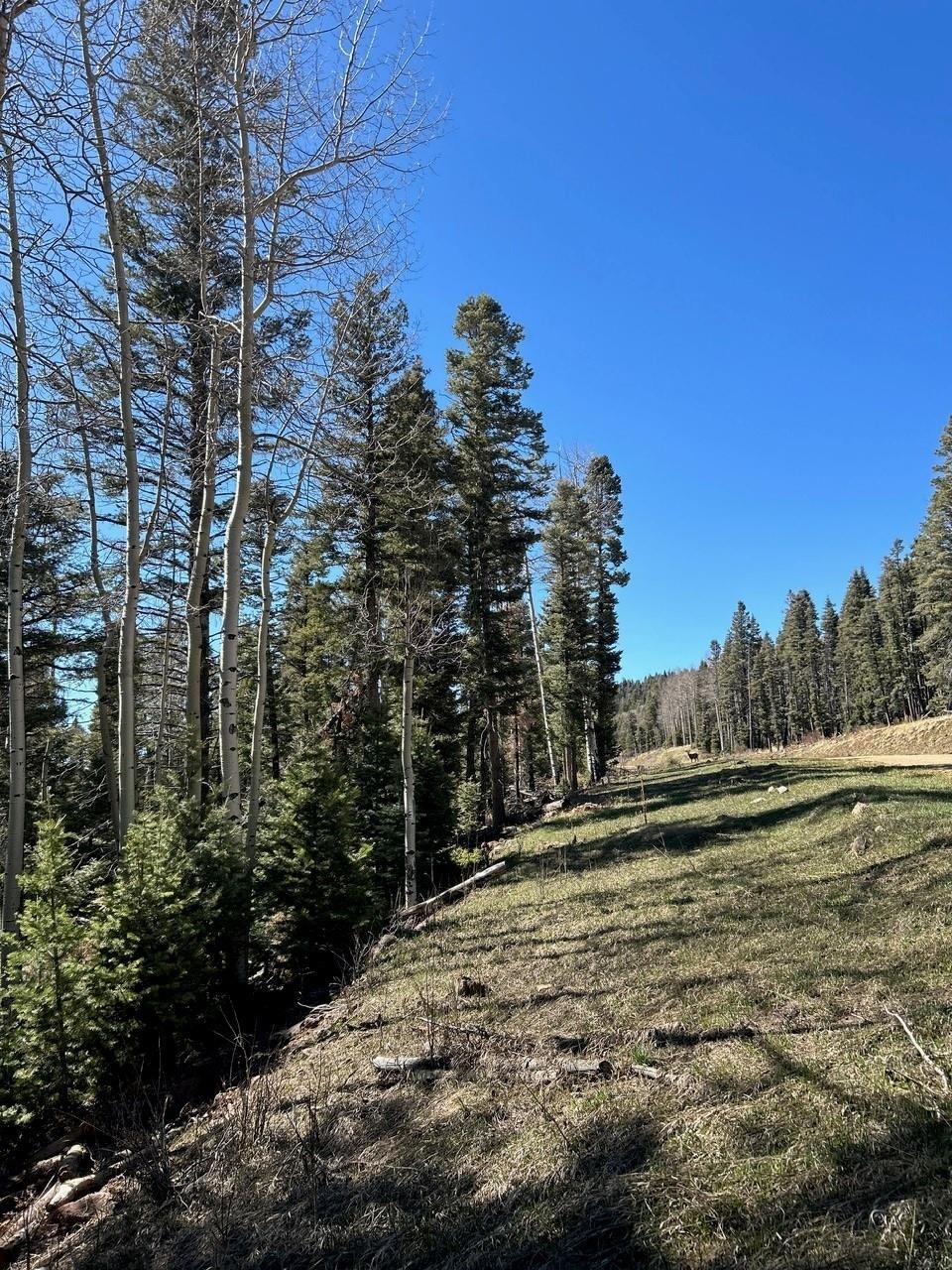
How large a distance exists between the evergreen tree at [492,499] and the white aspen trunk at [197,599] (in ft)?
28.0

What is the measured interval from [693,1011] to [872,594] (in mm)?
74719

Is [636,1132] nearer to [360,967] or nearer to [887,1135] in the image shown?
[887,1135]

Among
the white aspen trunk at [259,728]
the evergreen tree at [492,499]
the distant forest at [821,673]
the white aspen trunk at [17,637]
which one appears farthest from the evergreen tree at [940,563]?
the white aspen trunk at [17,637]

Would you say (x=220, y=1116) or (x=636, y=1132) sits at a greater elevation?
(x=636, y=1132)

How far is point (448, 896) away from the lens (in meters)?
12.0

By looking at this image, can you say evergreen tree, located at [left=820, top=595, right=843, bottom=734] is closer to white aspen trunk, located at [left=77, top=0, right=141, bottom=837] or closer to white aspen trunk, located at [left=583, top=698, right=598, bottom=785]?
white aspen trunk, located at [left=583, top=698, right=598, bottom=785]

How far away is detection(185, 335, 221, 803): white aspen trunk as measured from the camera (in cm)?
912

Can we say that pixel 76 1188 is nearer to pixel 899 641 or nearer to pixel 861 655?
pixel 899 641

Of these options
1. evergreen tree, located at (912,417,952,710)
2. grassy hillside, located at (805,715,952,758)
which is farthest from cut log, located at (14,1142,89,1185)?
evergreen tree, located at (912,417,952,710)

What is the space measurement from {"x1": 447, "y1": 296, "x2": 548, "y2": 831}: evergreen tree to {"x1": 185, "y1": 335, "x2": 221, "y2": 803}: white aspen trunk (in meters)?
8.54

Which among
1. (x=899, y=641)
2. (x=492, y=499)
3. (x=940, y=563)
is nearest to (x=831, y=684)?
(x=899, y=641)

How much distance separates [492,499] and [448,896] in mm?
11960

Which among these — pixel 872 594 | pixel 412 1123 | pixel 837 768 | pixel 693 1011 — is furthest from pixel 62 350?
pixel 872 594

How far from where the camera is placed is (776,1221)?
9.16 ft
